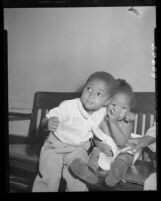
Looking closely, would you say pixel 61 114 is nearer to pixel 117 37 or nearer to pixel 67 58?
pixel 67 58

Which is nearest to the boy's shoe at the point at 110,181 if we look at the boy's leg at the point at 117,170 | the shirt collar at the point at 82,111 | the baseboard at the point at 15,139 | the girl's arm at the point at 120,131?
the boy's leg at the point at 117,170

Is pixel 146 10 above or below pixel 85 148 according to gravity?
above

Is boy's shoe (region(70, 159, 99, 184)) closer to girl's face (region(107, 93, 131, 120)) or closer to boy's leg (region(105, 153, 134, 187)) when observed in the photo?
boy's leg (region(105, 153, 134, 187))

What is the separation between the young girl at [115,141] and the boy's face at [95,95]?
0.10ft

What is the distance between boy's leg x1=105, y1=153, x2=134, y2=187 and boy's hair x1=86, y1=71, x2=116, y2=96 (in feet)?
0.81

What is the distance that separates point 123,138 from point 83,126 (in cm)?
16

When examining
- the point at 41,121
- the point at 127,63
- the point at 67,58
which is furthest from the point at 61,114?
the point at 127,63

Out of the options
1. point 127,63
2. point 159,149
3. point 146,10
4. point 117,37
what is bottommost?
point 159,149

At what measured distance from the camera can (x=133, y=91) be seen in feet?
3.83

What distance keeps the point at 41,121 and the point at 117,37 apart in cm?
44

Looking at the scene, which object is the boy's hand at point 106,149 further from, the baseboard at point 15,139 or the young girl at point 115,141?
the baseboard at point 15,139

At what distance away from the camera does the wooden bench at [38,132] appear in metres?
1.16

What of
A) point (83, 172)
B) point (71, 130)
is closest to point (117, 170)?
point (83, 172)

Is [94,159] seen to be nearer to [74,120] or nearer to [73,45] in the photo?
[74,120]
